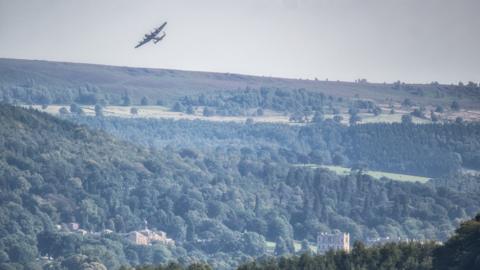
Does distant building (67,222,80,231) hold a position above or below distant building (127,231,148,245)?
below

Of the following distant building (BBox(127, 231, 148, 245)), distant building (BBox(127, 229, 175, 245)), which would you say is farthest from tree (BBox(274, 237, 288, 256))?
distant building (BBox(127, 231, 148, 245))

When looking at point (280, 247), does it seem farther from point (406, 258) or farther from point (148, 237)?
point (406, 258)

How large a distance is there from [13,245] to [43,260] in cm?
540

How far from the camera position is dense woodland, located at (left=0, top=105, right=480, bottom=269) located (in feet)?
503

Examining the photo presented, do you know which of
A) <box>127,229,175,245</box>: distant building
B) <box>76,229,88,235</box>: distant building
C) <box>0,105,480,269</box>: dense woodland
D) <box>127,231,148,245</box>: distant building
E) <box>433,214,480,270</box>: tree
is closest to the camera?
<box>433,214,480,270</box>: tree

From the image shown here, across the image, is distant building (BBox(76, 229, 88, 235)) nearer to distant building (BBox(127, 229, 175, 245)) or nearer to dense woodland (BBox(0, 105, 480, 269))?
dense woodland (BBox(0, 105, 480, 269))

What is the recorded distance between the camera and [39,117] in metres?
191

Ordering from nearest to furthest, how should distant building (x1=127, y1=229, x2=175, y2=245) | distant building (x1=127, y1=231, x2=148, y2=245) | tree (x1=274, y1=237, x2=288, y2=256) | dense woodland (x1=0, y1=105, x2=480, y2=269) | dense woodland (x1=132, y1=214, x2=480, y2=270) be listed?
dense woodland (x1=132, y1=214, x2=480, y2=270) < tree (x1=274, y1=237, x2=288, y2=256) < dense woodland (x1=0, y1=105, x2=480, y2=269) < distant building (x1=127, y1=231, x2=148, y2=245) < distant building (x1=127, y1=229, x2=175, y2=245)

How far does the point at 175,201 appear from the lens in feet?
579

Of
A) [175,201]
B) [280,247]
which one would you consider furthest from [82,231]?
[175,201]

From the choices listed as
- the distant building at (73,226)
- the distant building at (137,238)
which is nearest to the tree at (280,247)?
the distant building at (137,238)

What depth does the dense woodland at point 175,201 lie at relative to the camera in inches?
6033

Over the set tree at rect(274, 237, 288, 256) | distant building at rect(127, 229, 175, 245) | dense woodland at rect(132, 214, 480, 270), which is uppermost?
dense woodland at rect(132, 214, 480, 270)

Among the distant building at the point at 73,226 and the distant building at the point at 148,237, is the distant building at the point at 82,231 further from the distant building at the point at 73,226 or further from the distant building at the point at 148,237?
the distant building at the point at 148,237
